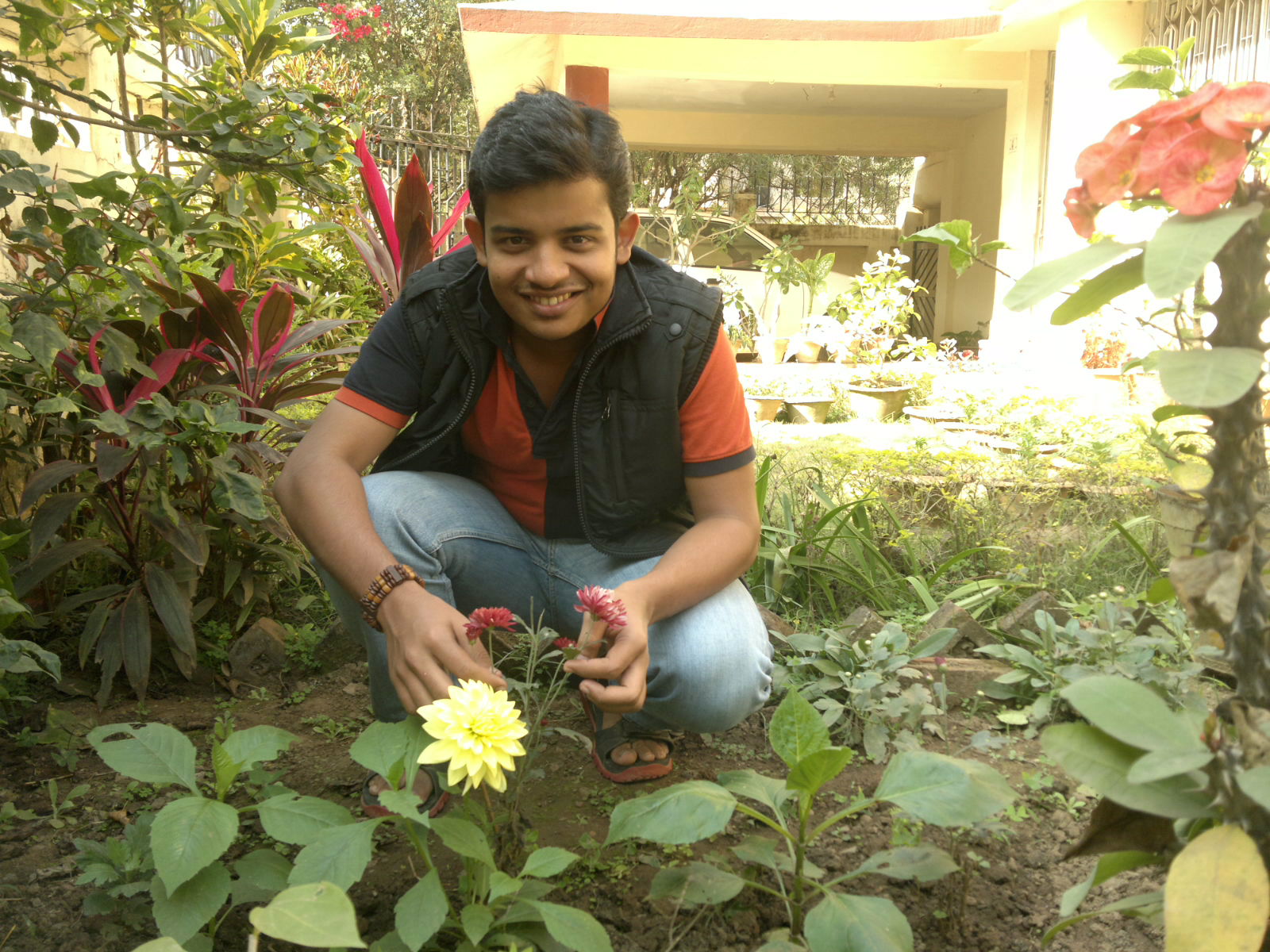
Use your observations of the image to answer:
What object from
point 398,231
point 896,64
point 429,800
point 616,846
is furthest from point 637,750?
point 896,64

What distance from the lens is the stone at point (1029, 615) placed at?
8.74 ft

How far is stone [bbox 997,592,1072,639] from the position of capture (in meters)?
2.66

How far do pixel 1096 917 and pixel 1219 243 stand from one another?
1151 millimetres

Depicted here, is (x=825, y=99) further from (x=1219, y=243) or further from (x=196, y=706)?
(x=1219, y=243)

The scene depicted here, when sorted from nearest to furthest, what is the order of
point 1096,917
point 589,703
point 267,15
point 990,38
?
point 1096,917 → point 589,703 → point 267,15 → point 990,38

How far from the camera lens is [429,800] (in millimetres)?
1899

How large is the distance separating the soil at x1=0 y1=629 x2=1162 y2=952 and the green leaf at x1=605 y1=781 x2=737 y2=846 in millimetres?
250

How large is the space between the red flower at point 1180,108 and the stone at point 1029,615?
5.85 ft

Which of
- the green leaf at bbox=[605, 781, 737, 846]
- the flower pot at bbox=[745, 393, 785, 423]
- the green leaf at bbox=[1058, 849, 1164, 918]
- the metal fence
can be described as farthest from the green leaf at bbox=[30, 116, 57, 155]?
the metal fence

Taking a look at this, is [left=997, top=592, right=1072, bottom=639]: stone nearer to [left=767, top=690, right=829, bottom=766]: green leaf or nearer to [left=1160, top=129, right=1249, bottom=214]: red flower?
[left=767, top=690, right=829, bottom=766]: green leaf

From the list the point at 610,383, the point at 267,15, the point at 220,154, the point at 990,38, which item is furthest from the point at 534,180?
the point at 990,38

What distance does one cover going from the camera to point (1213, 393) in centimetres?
90

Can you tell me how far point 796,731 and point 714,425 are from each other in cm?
77

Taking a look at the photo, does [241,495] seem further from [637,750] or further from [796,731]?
[796,731]
